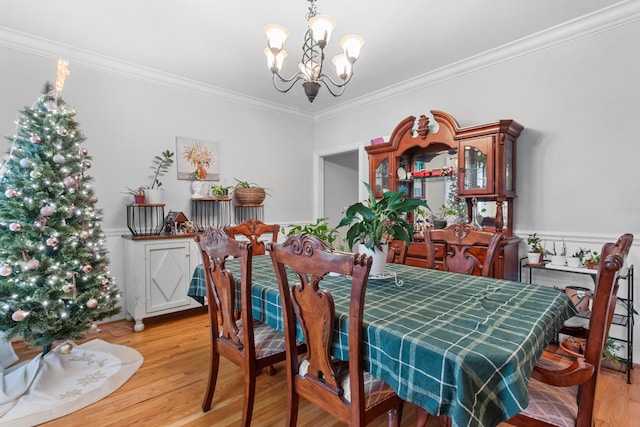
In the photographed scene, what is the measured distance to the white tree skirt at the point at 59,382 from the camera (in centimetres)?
181

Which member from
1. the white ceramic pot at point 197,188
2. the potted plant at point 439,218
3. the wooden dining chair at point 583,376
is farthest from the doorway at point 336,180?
the wooden dining chair at point 583,376

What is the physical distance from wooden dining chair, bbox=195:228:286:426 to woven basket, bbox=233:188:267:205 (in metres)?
2.19

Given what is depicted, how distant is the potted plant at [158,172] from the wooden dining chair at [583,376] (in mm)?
3322

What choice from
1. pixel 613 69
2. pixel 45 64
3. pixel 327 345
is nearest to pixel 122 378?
pixel 327 345

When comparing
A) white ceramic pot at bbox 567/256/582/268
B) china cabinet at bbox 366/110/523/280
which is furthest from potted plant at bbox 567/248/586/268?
china cabinet at bbox 366/110/523/280

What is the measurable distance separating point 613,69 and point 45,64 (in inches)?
186

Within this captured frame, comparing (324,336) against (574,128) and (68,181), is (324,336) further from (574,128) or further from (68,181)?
(574,128)

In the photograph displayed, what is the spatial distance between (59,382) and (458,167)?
3447mm

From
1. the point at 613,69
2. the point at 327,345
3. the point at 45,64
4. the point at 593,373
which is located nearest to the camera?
the point at 593,373

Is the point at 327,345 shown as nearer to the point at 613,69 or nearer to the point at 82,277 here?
the point at 82,277

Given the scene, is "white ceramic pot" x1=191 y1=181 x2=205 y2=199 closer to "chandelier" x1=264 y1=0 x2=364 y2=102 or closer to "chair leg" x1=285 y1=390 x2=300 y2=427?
"chandelier" x1=264 y1=0 x2=364 y2=102

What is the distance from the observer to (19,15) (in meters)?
2.48

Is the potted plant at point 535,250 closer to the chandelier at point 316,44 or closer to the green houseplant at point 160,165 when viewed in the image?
the chandelier at point 316,44

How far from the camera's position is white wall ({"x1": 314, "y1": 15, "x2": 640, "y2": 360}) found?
2.40 metres
